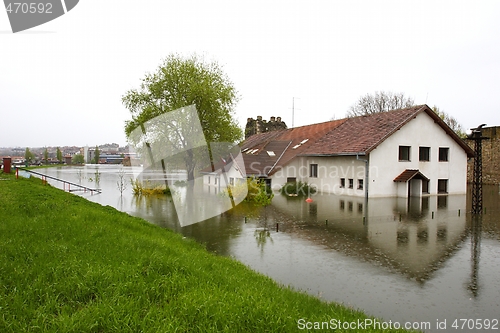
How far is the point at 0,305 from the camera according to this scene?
170 inches

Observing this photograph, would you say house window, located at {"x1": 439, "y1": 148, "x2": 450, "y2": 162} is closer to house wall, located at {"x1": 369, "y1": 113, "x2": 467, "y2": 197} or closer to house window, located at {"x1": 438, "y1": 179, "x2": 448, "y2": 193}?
house wall, located at {"x1": 369, "y1": 113, "x2": 467, "y2": 197}

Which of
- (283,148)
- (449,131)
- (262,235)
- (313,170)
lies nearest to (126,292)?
(262,235)

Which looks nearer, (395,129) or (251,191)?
(251,191)

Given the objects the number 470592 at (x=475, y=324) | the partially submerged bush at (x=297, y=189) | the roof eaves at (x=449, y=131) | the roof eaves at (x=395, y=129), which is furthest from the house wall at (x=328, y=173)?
the number 470592 at (x=475, y=324)

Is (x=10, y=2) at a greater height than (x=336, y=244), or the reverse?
(x=10, y=2)

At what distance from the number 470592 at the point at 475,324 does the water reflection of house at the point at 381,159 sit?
1789 cm

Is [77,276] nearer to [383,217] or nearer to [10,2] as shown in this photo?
[10,2]

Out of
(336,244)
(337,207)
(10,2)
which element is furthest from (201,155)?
(10,2)

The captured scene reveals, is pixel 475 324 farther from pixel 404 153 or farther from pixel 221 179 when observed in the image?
pixel 221 179

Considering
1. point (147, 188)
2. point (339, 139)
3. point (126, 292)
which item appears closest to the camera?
point (126, 292)

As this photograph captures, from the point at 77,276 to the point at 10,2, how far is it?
5049 mm

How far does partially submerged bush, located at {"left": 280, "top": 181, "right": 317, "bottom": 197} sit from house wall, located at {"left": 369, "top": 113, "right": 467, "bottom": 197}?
530cm

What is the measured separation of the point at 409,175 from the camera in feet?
78.2

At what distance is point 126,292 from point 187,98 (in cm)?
2524
